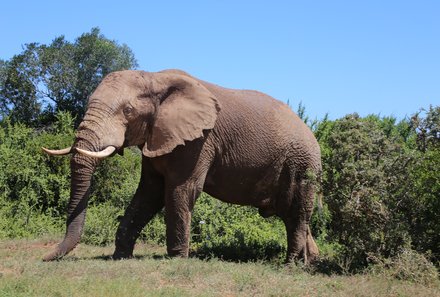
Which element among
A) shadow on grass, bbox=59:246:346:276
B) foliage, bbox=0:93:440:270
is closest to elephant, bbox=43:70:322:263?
shadow on grass, bbox=59:246:346:276

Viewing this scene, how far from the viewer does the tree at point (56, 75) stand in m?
29.8

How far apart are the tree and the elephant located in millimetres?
20942

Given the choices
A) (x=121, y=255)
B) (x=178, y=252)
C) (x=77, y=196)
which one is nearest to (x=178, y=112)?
(x=77, y=196)

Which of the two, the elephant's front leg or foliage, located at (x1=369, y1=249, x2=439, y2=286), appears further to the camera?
the elephant's front leg

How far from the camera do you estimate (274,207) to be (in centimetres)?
1010

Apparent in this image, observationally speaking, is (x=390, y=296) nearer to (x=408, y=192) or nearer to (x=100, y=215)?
(x=408, y=192)

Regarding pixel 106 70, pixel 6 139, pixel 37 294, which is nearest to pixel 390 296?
pixel 37 294

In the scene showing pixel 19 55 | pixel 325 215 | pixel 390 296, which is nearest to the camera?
pixel 390 296

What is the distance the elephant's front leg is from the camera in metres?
8.71

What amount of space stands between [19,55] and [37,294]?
26.1 m

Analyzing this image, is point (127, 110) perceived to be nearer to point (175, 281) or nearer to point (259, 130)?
point (259, 130)

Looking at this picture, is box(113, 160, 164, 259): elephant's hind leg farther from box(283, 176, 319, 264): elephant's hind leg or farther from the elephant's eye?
box(283, 176, 319, 264): elephant's hind leg

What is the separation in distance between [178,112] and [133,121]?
2.20 feet

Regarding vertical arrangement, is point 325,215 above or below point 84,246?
above
